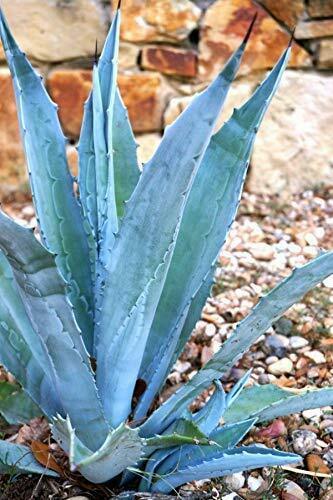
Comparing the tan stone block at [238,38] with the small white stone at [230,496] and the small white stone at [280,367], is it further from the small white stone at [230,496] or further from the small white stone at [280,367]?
the small white stone at [230,496]

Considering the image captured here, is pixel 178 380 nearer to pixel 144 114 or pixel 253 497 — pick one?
pixel 253 497

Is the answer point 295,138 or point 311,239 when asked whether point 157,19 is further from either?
point 311,239

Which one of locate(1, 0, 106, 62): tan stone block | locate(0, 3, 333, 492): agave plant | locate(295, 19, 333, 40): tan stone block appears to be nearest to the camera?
locate(0, 3, 333, 492): agave plant

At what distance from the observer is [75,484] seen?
1260 mm

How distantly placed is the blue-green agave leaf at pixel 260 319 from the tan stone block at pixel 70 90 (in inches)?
58.9

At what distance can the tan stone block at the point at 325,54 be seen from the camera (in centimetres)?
248

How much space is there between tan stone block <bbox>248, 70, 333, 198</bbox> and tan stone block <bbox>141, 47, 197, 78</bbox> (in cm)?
32

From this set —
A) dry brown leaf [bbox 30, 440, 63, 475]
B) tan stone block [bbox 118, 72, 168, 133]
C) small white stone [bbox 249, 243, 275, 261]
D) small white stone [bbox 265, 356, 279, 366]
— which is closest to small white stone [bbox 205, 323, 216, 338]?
small white stone [bbox 265, 356, 279, 366]

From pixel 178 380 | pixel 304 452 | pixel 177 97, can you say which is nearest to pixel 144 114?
pixel 177 97

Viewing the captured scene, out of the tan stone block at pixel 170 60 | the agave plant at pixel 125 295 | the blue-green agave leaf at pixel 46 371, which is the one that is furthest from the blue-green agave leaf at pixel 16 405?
the tan stone block at pixel 170 60

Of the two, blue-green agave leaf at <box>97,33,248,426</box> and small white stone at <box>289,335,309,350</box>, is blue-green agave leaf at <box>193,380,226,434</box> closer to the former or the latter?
blue-green agave leaf at <box>97,33,248,426</box>

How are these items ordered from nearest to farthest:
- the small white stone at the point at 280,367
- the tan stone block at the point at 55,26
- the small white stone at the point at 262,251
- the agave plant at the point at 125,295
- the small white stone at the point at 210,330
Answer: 1. the agave plant at the point at 125,295
2. the small white stone at the point at 280,367
3. the small white stone at the point at 210,330
4. the small white stone at the point at 262,251
5. the tan stone block at the point at 55,26

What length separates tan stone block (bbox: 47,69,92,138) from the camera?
94.4 inches

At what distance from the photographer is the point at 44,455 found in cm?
127
